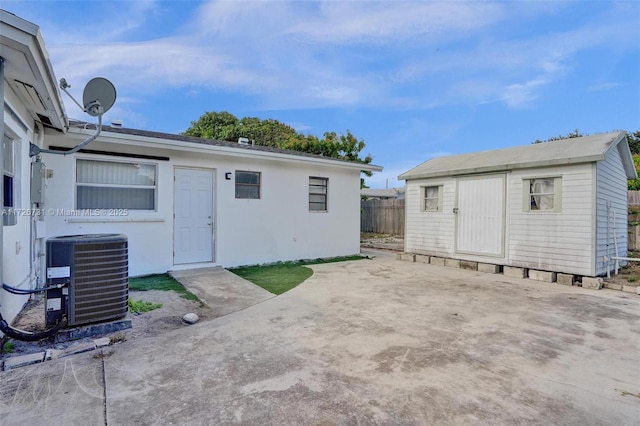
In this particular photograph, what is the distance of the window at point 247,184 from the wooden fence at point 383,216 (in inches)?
398

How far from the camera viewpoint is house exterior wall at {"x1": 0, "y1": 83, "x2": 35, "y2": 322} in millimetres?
3275

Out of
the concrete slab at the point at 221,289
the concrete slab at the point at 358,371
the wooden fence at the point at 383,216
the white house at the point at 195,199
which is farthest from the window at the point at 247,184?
the wooden fence at the point at 383,216

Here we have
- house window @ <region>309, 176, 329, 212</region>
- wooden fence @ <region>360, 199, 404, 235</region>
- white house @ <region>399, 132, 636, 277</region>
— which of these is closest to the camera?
white house @ <region>399, 132, 636, 277</region>

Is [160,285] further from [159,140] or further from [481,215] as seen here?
[481,215]

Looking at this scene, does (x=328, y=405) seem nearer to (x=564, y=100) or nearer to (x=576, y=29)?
(x=576, y=29)

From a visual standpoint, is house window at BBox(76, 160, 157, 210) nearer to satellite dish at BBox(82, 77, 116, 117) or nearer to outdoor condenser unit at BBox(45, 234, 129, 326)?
satellite dish at BBox(82, 77, 116, 117)

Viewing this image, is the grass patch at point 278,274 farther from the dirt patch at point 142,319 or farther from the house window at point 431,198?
the house window at point 431,198

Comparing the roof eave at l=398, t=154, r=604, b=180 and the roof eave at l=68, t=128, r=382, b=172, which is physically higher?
the roof eave at l=68, t=128, r=382, b=172

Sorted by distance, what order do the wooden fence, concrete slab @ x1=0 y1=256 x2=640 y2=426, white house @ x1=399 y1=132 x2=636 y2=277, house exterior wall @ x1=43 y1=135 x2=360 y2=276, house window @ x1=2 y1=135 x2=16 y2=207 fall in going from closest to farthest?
concrete slab @ x1=0 y1=256 x2=640 y2=426
house window @ x1=2 y1=135 x2=16 y2=207
house exterior wall @ x1=43 y1=135 x2=360 y2=276
white house @ x1=399 y1=132 x2=636 y2=277
the wooden fence

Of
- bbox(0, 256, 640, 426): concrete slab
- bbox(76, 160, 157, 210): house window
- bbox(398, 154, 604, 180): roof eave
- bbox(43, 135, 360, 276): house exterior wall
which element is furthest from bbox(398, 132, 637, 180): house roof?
bbox(76, 160, 157, 210): house window

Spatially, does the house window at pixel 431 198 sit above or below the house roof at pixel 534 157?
below

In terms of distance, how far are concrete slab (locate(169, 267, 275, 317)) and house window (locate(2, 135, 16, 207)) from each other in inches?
101

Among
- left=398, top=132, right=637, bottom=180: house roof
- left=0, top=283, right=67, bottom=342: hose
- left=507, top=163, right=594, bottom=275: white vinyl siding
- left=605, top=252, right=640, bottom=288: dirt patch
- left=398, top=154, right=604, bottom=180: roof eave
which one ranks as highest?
left=398, top=132, right=637, bottom=180: house roof

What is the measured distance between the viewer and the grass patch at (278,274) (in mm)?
5963
